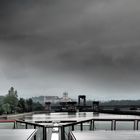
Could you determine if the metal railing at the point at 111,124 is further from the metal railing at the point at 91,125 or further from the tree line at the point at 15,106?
the tree line at the point at 15,106

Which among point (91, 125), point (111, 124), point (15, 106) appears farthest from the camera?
point (15, 106)

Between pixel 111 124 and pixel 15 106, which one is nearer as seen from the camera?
pixel 111 124

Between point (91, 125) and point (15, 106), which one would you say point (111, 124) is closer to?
point (91, 125)

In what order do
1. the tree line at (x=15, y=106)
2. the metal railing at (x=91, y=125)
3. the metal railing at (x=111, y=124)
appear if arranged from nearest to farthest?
the metal railing at (x=91, y=125) < the metal railing at (x=111, y=124) < the tree line at (x=15, y=106)

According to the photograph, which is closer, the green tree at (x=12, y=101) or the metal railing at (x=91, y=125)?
the metal railing at (x=91, y=125)

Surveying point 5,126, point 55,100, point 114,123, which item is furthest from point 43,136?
point 55,100

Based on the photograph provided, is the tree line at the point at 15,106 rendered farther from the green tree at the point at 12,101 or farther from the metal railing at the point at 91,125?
the metal railing at the point at 91,125

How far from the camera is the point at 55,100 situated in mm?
143250

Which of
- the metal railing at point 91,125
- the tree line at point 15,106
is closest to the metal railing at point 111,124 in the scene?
the metal railing at point 91,125

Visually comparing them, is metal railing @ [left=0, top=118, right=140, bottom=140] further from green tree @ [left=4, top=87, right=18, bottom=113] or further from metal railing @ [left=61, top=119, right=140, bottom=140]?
green tree @ [left=4, top=87, right=18, bottom=113]

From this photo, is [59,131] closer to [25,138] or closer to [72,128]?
[72,128]

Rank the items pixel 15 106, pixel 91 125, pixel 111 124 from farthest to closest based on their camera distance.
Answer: pixel 15 106 < pixel 111 124 < pixel 91 125

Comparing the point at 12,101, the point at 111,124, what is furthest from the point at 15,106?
the point at 111,124

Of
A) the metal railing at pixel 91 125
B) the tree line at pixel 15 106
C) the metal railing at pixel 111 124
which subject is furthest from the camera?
the tree line at pixel 15 106
